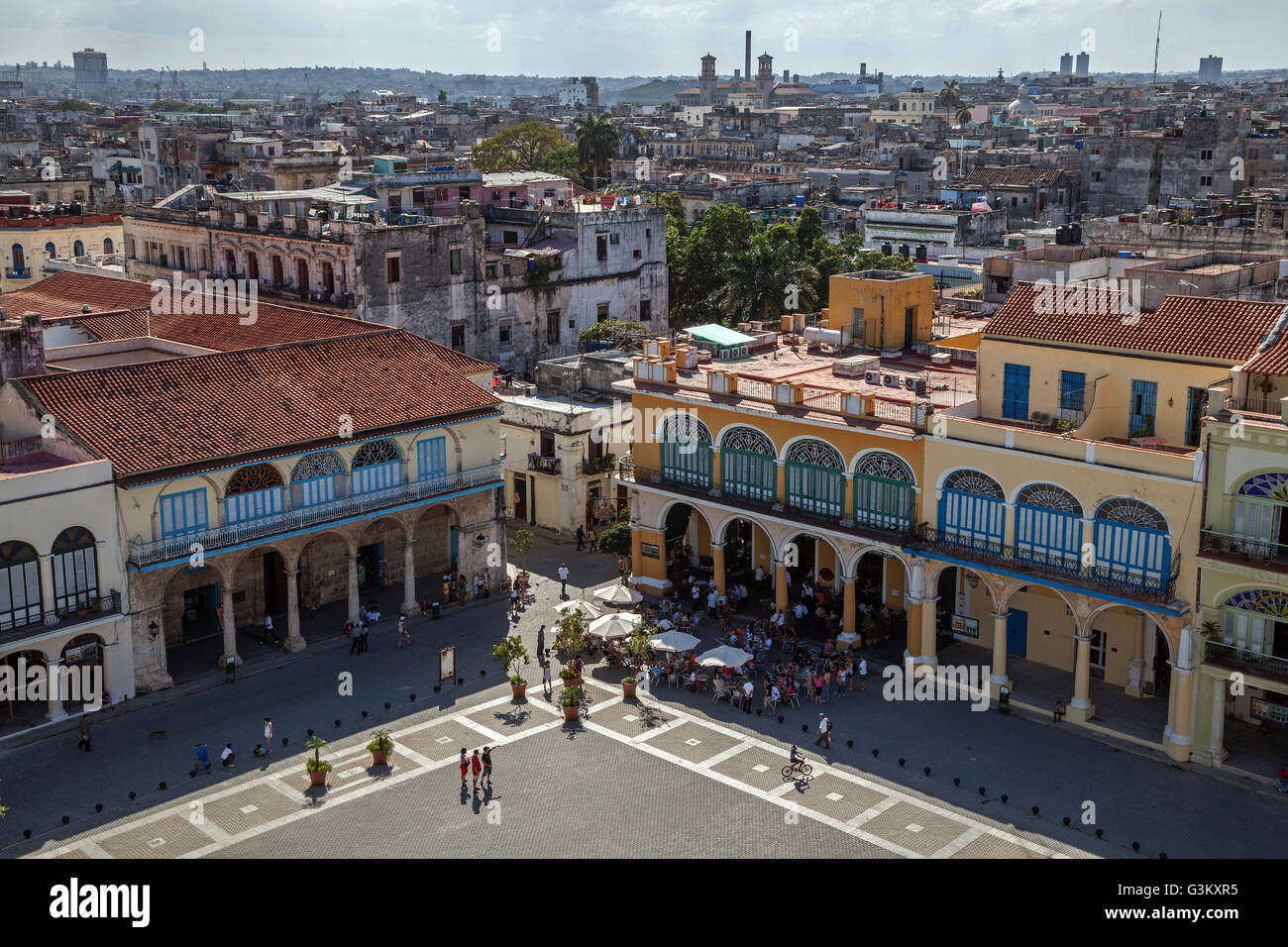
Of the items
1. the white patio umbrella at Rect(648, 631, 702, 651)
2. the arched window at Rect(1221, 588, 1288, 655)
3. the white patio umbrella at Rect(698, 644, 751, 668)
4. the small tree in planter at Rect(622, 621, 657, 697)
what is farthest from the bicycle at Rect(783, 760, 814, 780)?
the arched window at Rect(1221, 588, 1288, 655)

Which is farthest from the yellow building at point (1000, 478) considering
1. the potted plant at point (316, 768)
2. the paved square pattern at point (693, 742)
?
the potted plant at point (316, 768)

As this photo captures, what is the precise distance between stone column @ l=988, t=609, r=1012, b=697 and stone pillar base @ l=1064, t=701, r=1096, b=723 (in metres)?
2.15

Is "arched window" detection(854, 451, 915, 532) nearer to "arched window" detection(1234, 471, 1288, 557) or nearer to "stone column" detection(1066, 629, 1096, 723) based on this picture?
"stone column" detection(1066, 629, 1096, 723)

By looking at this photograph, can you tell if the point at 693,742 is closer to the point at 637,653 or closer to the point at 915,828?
the point at 637,653

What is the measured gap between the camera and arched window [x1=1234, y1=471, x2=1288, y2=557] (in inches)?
1444

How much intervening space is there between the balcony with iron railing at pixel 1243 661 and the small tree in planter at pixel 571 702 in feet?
59.4

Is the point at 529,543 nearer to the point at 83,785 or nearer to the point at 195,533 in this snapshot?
the point at 195,533

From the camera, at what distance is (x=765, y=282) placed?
242 ft

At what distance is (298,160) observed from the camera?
8819 centimetres

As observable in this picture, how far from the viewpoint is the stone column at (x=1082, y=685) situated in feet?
135

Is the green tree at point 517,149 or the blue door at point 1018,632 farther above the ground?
the green tree at point 517,149

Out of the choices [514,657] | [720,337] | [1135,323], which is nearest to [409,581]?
[514,657]

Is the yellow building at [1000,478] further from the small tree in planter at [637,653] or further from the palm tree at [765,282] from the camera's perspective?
the palm tree at [765,282]

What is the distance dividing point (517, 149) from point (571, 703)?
3975 inches
